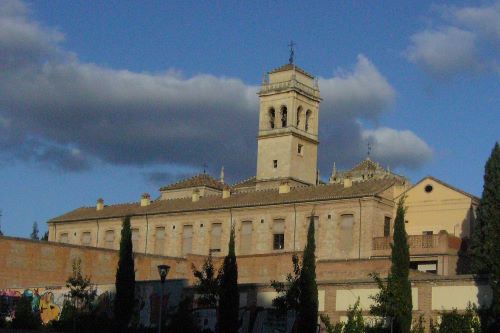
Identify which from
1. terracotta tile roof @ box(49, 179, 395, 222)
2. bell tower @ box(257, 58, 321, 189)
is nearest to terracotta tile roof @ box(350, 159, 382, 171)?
bell tower @ box(257, 58, 321, 189)

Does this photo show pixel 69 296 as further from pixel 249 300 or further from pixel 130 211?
pixel 130 211

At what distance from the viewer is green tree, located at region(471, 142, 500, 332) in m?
32.7

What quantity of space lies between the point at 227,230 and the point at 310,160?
2109 cm

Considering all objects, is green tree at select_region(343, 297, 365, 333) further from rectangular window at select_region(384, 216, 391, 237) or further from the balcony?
rectangular window at select_region(384, 216, 391, 237)

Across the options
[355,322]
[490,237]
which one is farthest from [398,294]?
[490,237]

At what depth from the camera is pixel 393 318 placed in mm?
33875

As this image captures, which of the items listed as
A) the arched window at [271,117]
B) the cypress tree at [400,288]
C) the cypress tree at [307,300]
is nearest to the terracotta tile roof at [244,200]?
the arched window at [271,117]

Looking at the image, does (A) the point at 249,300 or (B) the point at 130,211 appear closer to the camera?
(A) the point at 249,300

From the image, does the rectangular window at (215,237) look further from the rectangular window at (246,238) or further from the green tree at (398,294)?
the green tree at (398,294)

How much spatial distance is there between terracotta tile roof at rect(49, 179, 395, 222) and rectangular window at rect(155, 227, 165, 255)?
4.56 feet

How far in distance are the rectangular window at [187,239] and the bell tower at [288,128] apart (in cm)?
1528

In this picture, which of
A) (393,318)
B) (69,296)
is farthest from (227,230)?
(393,318)

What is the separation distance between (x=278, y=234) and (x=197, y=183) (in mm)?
23056

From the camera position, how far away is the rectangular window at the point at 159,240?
6981 cm
